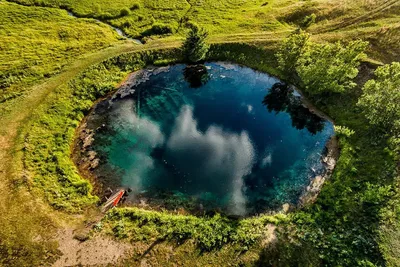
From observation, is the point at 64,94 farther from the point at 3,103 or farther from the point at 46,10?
the point at 46,10

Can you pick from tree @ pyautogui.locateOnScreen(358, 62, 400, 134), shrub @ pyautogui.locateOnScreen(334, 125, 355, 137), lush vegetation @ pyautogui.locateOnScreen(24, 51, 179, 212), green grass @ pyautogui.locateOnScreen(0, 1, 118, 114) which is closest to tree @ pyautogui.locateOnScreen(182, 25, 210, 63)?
lush vegetation @ pyautogui.locateOnScreen(24, 51, 179, 212)

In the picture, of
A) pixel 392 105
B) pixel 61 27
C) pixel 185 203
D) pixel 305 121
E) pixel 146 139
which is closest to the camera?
pixel 185 203

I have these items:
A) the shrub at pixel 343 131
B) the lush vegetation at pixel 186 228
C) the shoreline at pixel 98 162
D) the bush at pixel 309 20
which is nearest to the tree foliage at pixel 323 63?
the shoreline at pixel 98 162

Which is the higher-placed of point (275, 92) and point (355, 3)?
point (355, 3)

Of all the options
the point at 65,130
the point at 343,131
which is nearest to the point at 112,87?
the point at 65,130

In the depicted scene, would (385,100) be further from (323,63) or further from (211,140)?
(211,140)

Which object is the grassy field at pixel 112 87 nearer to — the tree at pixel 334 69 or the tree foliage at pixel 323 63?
the tree at pixel 334 69

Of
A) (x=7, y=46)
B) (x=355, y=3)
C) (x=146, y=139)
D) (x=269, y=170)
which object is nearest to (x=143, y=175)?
(x=146, y=139)
